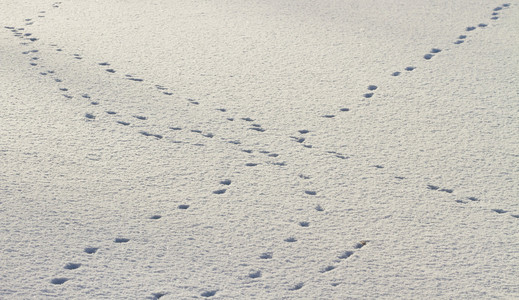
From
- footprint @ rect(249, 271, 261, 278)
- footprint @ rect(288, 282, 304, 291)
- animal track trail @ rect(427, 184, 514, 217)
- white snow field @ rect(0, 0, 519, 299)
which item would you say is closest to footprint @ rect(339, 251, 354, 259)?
white snow field @ rect(0, 0, 519, 299)

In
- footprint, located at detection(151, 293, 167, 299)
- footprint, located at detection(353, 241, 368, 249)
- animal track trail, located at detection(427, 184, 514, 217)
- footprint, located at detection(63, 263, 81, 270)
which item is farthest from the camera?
animal track trail, located at detection(427, 184, 514, 217)

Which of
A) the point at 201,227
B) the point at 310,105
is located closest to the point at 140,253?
the point at 201,227

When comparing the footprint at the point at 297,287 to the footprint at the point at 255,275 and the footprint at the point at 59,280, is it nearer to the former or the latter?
the footprint at the point at 255,275

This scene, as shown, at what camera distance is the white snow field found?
97.9 inches

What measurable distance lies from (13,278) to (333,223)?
1.37 m

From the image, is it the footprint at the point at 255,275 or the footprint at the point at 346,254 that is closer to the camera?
the footprint at the point at 255,275

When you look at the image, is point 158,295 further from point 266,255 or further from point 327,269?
point 327,269

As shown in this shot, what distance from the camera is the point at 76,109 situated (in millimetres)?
3684

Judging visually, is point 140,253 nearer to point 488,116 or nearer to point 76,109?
point 76,109

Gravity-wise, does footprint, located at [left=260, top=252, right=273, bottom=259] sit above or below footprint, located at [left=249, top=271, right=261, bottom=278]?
above

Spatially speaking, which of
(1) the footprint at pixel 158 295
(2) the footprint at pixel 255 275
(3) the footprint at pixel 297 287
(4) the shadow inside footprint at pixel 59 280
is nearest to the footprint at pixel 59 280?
(4) the shadow inside footprint at pixel 59 280

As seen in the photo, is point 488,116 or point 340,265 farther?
point 488,116

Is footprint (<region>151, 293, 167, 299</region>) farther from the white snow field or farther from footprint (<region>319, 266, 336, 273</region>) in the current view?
footprint (<region>319, 266, 336, 273</region>)

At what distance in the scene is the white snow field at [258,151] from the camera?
8.16ft
